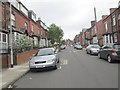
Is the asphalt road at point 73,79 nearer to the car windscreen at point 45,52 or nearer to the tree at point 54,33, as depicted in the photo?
the car windscreen at point 45,52

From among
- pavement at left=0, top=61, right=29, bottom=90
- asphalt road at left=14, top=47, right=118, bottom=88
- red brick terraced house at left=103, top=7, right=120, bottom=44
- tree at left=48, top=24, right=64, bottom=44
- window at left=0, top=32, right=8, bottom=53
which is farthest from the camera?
tree at left=48, top=24, right=64, bottom=44

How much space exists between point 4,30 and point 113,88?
13.7 metres

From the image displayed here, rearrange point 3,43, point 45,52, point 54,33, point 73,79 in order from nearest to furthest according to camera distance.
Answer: point 73,79 < point 45,52 < point 3,43 < point 54,33

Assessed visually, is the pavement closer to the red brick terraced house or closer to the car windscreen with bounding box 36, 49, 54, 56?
the car windscreen with bounding box 36, 49, 54, 56

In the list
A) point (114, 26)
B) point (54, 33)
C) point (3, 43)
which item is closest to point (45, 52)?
point (3, 43)

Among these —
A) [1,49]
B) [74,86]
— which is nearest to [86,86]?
[74,86]

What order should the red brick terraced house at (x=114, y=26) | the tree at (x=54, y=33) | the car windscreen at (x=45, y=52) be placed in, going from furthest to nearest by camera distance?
the tree at (x=54, y=33) → the red brick terraced house at (x=114, y=26) → the car windscreen at (x=45, y=52)

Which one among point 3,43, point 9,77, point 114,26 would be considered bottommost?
point 9,77

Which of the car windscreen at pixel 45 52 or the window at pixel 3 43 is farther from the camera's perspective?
the window at pixel 3 43

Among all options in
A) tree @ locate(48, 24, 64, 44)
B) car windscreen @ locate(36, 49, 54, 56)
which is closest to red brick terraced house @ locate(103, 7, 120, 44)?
car windscreen @ locate(36, 49, 54, 56)

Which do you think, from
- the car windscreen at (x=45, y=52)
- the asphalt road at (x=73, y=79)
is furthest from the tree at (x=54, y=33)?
the asphalt road at (x=73, y=79)

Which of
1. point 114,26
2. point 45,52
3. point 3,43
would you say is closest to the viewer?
point 45,52

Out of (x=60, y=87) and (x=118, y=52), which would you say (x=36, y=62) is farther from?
A: (x=118, y=52)

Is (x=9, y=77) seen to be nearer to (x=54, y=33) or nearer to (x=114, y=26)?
(x=114, y=26)
